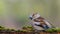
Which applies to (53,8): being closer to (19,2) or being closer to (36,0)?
(36,0)

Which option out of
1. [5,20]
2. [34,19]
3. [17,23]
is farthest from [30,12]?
[5,20]

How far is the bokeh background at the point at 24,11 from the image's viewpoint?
164 cm

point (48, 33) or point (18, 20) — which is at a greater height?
point (18, 20)

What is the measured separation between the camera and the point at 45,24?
1667 mm

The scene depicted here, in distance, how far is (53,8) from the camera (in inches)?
69.2

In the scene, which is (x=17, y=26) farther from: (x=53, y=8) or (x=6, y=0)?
(x=53, y=8)

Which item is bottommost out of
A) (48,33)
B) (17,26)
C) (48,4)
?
(48,33)

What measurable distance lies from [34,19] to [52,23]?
Answer: 0.24 meters

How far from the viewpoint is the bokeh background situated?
1645 mm

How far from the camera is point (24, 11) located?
1.69 metres

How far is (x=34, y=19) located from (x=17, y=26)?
22 cm

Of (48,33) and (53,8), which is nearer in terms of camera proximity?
(48,33)

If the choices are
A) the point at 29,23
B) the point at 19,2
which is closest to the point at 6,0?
the point at 19,2

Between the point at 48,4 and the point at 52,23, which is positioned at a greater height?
the point at 48,4
